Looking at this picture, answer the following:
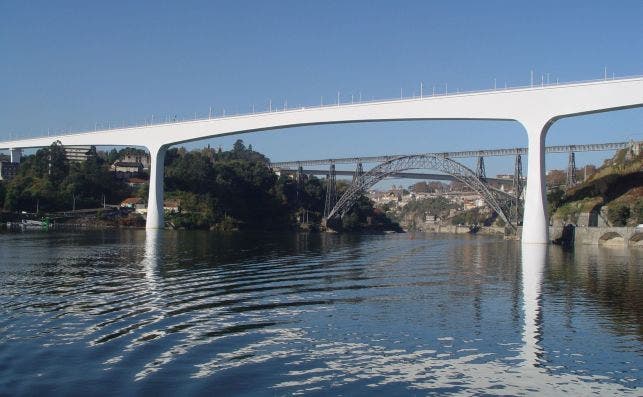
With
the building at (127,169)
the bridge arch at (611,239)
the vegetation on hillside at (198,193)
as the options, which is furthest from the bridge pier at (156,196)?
the bridge arch at (611,239)

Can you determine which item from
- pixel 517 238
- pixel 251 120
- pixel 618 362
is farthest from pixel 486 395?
pixel 517 238

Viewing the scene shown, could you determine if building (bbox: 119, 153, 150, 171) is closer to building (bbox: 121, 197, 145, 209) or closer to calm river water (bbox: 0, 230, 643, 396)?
building (bbox: 121, 197, 145, 209)

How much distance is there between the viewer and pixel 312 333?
10.4 meters

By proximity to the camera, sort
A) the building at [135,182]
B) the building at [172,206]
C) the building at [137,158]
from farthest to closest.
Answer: the building at [137,158], the building at [135,182], the building at [172,206]

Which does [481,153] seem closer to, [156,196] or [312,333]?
[156,196]

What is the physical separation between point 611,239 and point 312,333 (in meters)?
34.4

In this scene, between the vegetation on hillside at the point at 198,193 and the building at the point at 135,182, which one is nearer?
the vegetation on hillside at the point at 198,193

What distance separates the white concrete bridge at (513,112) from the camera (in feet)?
115

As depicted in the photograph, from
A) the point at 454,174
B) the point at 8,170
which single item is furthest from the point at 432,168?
the point at 8,170

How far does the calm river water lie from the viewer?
768 cm

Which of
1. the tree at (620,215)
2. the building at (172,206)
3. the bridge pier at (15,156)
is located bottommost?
the tree at (620,215)

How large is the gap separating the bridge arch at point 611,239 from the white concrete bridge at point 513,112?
208 inches

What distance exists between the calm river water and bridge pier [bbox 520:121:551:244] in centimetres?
1754

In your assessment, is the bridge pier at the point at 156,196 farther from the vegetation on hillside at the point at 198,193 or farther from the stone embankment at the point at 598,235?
the stone embankment at the point at 598,235
